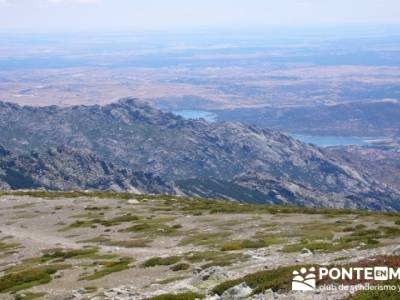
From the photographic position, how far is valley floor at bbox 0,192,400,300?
2998cm

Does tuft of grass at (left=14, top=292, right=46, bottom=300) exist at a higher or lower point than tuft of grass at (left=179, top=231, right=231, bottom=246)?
Answer: higher

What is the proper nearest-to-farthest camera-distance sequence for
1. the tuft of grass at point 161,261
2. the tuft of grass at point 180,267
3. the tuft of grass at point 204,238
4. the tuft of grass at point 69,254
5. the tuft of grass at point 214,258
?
the tuft of grass at point 214,258 → the tuft of grass at point 180,267 → the tuft of grass at point 161,261 → the tuft of grass at point 69,254 → the tuft of grass at point 204,238

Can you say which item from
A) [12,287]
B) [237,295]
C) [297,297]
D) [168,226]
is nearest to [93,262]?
[12,287]

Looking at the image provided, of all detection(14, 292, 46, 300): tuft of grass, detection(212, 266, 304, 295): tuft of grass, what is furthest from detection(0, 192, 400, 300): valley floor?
detection(14, 292, 46, 300): tuft of grass

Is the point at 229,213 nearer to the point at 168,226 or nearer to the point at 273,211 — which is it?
the point at 273,211

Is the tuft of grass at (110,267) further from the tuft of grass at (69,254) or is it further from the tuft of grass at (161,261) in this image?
the tuft of grass at (69,254)

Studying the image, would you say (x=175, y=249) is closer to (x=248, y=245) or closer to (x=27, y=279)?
(x=248, y=245)

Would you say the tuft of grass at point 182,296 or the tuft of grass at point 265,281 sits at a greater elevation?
the tuft of grass at point 265,281

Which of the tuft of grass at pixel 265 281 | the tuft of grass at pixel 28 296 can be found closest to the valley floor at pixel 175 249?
the tuft of grass at pixel 265 281

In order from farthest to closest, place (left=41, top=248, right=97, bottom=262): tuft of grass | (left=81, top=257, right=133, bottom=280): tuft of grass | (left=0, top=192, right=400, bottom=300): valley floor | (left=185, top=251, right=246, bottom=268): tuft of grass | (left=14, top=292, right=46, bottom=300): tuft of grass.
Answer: (left=41, top=248, right=97, bottom=262): tuft of grass
(left=81, top=257, right=133, bottom=280): tuft of grass
(left=185, top=251, right=246, bottom=268): tuft of grass
(left=14, top=292, right=46, bottom=300): tuft of grass
(left=0, top=192, right=400, bottom=300): valley floor

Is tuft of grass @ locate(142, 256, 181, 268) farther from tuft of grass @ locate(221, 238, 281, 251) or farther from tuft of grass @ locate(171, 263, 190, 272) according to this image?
tuft of grass @ locate(221, 238, 281, 251)

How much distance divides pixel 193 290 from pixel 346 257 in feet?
30.0

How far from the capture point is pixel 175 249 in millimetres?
51000

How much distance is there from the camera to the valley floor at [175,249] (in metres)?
30.0
